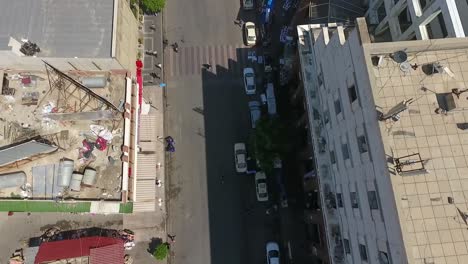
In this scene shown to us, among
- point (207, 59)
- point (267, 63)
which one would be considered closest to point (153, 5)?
point (207, 59)

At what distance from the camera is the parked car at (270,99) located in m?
57.2

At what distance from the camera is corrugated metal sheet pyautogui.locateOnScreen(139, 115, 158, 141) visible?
172ft

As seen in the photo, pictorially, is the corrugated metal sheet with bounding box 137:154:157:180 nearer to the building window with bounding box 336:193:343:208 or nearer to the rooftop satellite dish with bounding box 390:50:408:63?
the building window with bounding box 336:193:343:208

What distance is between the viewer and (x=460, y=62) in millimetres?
31969

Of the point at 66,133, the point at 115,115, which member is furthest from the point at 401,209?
the point at 66,133

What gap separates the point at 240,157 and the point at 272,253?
49.4 ft

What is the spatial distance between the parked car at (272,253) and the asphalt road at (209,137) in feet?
4.80

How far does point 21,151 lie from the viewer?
1561 inches

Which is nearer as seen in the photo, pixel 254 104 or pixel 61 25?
pixel 61 25

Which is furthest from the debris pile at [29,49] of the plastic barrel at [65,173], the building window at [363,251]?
the building window at [363,251]

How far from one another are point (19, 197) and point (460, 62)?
4805 cm

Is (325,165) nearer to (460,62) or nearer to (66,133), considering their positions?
(460,62)

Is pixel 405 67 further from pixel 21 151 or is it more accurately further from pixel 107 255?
pixel 107 255

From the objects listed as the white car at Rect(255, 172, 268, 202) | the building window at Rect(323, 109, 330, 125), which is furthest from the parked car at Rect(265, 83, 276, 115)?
the building window at Rect(323, 109, 330, 125)
